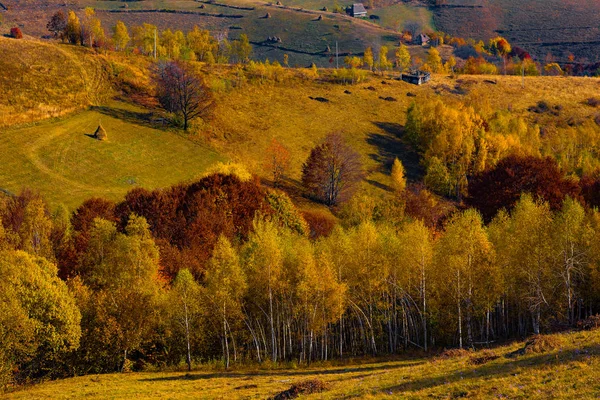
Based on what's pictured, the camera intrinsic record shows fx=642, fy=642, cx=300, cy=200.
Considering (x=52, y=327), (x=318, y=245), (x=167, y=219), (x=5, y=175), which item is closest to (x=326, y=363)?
(x=318, y=245)

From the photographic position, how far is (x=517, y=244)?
62625mm

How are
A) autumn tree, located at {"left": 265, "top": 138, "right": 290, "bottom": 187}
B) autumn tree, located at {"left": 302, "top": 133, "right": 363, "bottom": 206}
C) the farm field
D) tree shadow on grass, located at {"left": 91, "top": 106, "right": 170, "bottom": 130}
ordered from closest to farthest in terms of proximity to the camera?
1. the farm field
2. autumn tree, located at {"left": 302, "top": 133, "right": 363, "bottom": 206}
3. autumn tree, located at {"left": 265, "top": 138, "right": 290, "bottom": 187}
4. tree shadow on grass, located at {"left": 91, "top": 106, "right": 170, "bottom": 130}

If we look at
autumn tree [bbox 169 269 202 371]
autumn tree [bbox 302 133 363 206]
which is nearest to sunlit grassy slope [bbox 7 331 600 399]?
autumn tree [bbox 169 269 202 371]

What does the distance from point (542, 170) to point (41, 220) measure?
81.0m

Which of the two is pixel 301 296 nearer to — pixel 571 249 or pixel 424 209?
pixel 571 249

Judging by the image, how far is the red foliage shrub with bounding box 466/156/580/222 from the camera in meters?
106

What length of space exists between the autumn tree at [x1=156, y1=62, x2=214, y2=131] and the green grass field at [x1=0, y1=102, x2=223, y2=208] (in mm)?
7337

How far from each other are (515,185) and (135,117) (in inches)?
3570

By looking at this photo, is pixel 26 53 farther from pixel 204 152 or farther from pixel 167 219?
pixel 167 219

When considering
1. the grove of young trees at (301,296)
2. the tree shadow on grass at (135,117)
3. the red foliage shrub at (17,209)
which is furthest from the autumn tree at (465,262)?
the tree shadow on grass at (135,117)

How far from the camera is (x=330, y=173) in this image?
13950cm

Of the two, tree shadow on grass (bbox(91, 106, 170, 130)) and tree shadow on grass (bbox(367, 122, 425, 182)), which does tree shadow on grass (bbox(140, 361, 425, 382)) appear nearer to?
tree shadow on grass (bbox(367, 122, 425, 182))

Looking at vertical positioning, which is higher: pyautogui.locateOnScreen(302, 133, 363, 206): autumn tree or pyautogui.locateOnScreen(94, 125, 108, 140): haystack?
pyautogui.locateOnScreen(94, 125, 108, 140): haystack

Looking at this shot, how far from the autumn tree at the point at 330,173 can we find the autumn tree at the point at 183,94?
32624 mm
